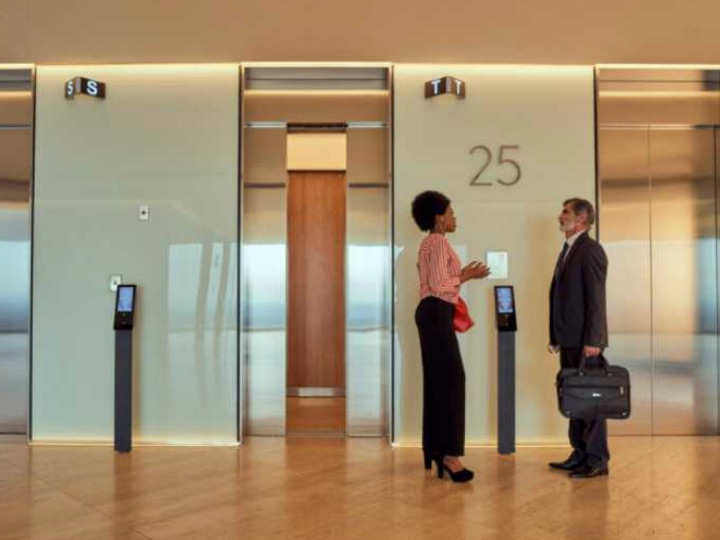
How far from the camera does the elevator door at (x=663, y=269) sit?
5523mm

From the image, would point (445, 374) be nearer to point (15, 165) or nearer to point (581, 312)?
point (581, 312)

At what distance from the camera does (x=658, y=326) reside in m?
5.54

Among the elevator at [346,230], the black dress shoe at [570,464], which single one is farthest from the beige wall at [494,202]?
the black dress shoe at [570,464]

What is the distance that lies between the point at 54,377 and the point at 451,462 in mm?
3290

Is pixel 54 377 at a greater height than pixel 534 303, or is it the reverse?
pixel 534 303

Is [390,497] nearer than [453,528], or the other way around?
[453,528]

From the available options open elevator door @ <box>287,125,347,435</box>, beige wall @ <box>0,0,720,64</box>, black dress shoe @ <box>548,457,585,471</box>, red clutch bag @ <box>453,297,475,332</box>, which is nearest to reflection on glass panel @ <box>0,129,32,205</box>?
beige wall @ <box>0,0,720,64</box>

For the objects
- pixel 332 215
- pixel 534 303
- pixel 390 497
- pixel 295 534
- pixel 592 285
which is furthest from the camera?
pixel 332 215

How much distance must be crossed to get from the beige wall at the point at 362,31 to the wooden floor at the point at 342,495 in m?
3.06

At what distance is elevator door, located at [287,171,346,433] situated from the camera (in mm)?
7887

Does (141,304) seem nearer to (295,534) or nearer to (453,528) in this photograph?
(295,534)

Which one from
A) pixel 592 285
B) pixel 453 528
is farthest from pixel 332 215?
pixel 453 528

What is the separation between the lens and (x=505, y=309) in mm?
4852

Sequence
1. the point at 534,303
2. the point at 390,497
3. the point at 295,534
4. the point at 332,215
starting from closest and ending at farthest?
the point at 295,534 → the point at 390,497 → the point at 534,303 → the point at 332,215
